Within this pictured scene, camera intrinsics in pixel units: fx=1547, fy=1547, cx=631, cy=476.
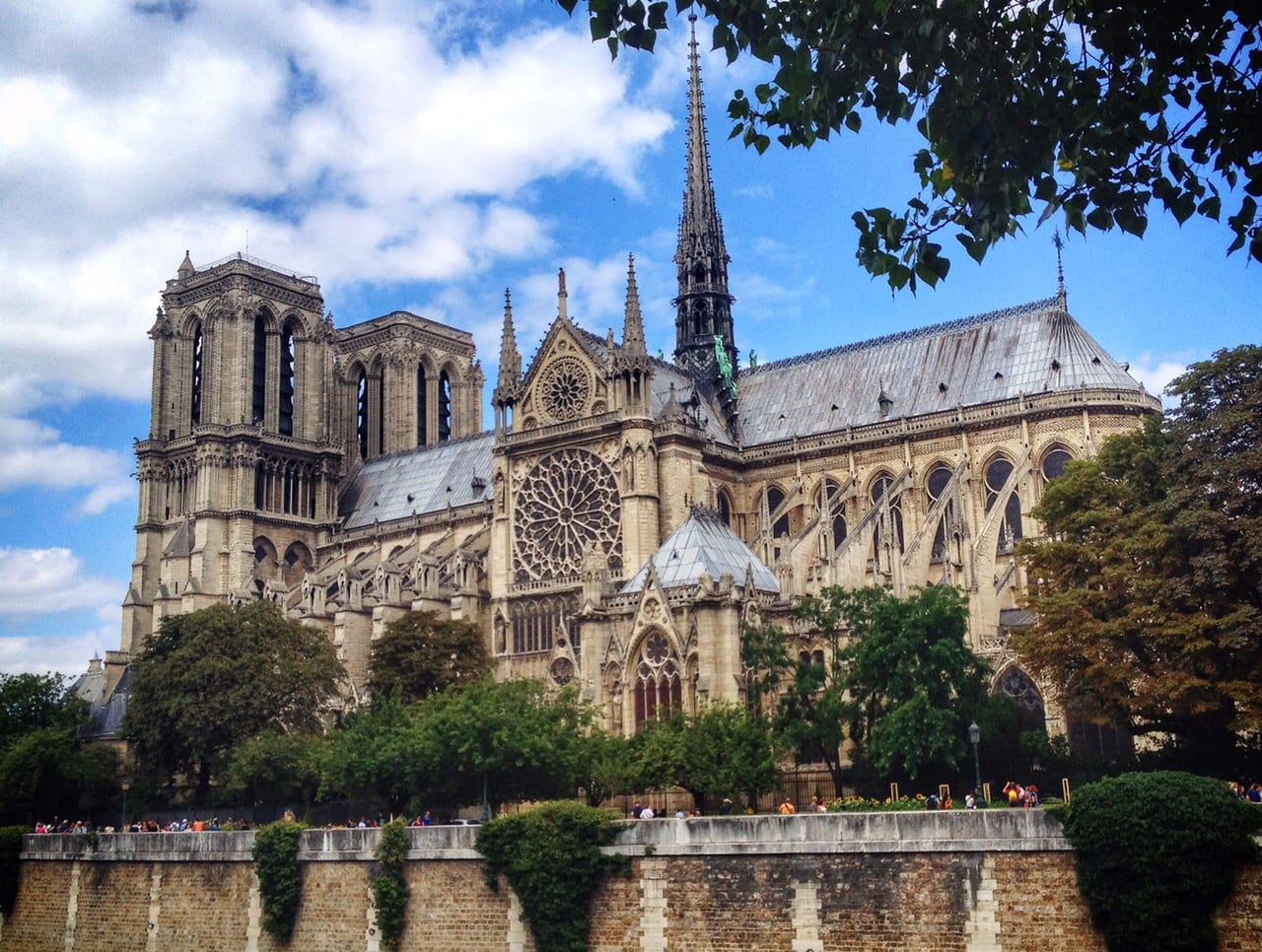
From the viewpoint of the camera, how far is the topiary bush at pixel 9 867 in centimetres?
4653

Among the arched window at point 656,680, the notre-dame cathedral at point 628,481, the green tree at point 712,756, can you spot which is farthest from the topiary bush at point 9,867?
the green tree at point 712,756

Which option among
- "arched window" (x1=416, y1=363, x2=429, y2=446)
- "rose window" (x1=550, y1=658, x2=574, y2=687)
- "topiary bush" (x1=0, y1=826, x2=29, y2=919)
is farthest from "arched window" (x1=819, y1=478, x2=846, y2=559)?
"arched window" (x1=416, y1=363, x2=429, y2=446)

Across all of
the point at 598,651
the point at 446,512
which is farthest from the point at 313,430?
the point at 598,651

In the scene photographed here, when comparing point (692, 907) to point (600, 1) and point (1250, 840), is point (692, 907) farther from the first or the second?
point (600, 1)

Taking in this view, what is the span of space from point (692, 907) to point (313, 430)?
6498cm

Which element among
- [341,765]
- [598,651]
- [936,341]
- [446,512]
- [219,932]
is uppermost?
[936,341]

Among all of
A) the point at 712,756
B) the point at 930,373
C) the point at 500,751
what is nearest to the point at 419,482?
the point at 930,373

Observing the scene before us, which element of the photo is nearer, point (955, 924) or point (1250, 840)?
point (1250, 840)

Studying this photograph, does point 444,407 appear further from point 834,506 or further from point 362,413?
point 834,506

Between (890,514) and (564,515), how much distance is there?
14619mm

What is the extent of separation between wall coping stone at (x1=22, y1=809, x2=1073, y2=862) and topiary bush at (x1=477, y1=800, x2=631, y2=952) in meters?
0.52

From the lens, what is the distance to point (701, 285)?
78062 mm

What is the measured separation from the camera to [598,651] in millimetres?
45656

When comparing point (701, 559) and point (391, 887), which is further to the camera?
point (701, 559)
